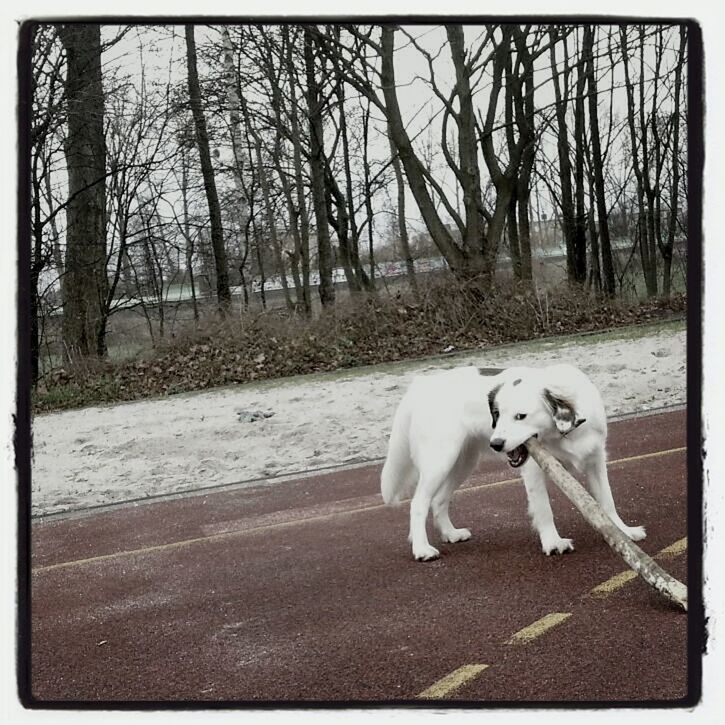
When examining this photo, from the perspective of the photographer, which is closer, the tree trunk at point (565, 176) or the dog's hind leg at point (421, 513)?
the dog's hind leg at point (421, 513)

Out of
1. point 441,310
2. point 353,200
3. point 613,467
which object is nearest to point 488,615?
point 613,467

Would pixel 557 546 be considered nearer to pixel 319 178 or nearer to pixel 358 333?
pixel 358 333

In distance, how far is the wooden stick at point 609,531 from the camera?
143 inches

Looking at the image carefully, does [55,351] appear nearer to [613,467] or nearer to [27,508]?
[27,508]

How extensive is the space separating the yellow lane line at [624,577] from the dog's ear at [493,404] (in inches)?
23.4

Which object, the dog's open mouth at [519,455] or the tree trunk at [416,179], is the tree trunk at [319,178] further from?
the dog's open mouth at [519,455]

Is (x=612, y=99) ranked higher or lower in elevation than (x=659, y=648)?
higher

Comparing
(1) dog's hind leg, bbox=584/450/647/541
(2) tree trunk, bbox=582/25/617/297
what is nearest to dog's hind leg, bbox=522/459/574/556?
(1) dog's hind leg, bbox=584/450/647/541

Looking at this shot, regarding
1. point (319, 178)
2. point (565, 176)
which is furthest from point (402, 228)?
point (565, 176)

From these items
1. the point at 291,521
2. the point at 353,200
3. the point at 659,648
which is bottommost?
the point at 659,648

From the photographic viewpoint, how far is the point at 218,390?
399 centimetres

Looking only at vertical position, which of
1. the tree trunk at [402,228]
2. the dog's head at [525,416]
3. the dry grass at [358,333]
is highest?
the tree trunk at [402,228]

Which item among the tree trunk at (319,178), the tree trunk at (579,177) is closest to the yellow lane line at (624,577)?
the tree trunk at (579,177)

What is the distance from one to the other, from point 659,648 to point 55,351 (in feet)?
6.94
